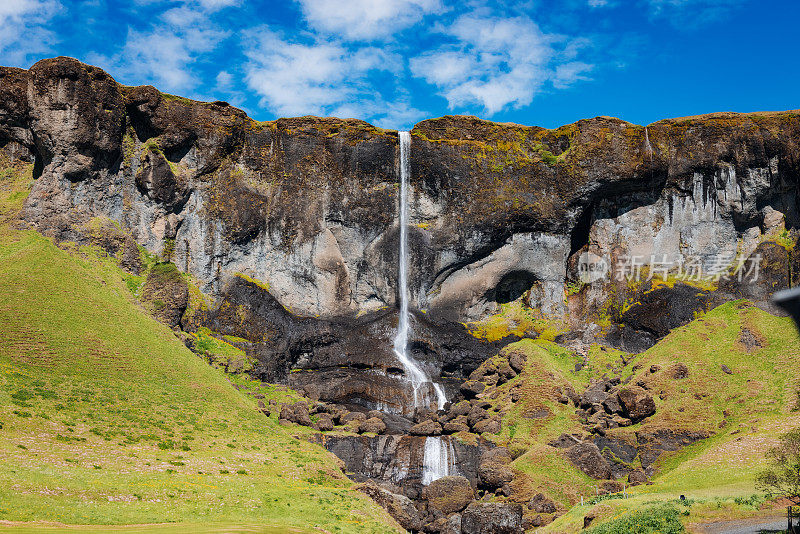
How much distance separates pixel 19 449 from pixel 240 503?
34.0 ft

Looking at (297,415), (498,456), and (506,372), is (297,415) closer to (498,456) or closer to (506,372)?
(498,456)

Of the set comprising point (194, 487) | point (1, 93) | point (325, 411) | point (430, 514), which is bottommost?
point (430, 514)

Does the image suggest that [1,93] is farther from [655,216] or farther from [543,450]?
[655,216]

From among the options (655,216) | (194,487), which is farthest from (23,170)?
(655,216)

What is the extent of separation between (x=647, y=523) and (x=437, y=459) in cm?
2628

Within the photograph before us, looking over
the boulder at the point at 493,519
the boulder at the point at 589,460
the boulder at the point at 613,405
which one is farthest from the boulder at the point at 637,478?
the boulder at the point at 493,519

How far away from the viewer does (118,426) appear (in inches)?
1619

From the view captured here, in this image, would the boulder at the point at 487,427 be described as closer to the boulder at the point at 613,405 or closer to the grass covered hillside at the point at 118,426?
the boulder at the point at 613,405

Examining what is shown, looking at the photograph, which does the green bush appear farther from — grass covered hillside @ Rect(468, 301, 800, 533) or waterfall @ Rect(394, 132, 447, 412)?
waterfall @ Rect(394, 132, 447, 412)

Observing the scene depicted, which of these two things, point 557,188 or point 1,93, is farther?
point 557,188

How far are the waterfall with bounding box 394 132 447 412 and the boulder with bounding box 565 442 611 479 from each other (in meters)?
17.4

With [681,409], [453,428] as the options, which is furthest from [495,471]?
[681,409]

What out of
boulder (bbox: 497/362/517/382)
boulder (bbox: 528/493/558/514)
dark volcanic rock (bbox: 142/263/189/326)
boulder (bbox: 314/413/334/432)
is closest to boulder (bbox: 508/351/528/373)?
boulder (bbox: 497/362/517/382)

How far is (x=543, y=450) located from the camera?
164 ft
